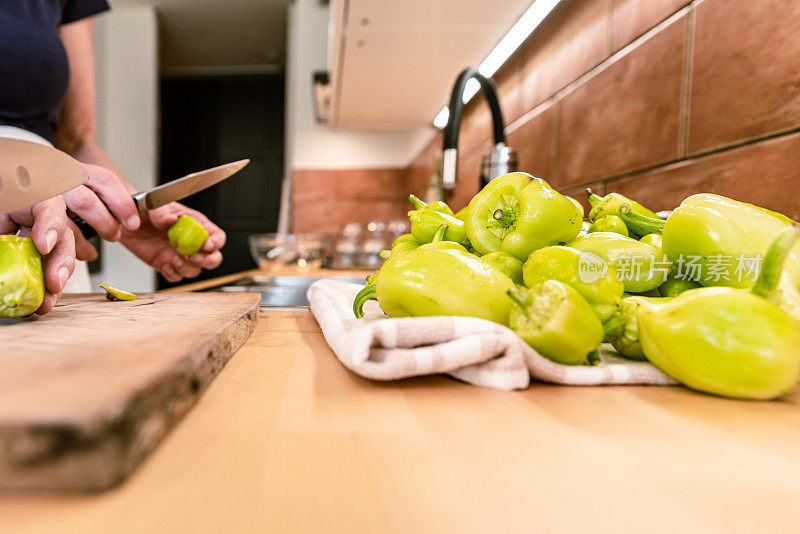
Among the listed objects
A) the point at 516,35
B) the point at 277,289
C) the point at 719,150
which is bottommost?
the point at 277,289

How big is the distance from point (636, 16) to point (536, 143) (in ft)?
1.24

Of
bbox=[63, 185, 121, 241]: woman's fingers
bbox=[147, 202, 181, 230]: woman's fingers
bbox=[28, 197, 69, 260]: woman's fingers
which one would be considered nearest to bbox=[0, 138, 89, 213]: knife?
bbox=[28, 197, 69, 260]: woman's fingers

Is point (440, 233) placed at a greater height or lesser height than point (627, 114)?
lesser

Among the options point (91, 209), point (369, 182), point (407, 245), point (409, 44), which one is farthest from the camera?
point (369, 182)

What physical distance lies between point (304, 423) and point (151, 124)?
11.6 feet

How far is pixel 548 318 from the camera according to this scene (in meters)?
0.31

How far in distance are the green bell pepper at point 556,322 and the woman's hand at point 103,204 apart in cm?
61

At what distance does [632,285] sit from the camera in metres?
0.37

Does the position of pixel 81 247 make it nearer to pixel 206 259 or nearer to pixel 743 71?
pixel 206 259

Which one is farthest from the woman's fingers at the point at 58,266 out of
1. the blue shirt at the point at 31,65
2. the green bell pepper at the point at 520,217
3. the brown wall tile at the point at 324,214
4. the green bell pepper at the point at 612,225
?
the brown wall tile at the point at 324,214

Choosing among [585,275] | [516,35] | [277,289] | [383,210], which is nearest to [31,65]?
[277,289]

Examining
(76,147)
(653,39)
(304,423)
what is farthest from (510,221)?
(76,147)

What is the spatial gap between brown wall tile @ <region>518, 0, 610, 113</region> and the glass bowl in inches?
39.6

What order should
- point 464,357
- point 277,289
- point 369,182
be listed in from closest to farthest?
point 464,357 < point 277,289 < point 369,182
